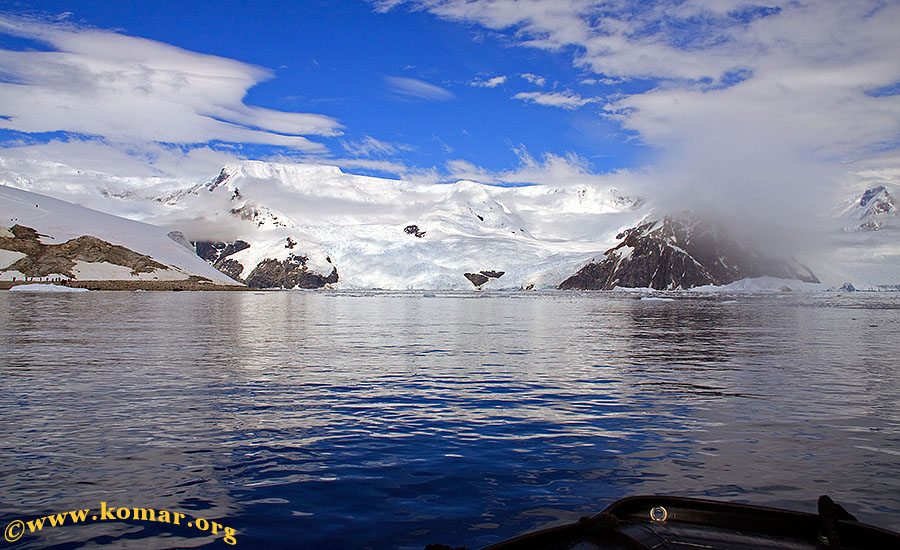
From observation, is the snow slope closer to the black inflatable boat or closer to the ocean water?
the ocean water

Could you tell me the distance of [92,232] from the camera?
5059 inches

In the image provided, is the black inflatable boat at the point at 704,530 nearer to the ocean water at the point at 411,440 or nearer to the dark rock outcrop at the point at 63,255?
the ocean water at the point at 411,440

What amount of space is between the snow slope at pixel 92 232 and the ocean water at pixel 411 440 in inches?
4389

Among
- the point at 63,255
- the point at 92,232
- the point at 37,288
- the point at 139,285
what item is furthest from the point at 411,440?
the point at 92,232

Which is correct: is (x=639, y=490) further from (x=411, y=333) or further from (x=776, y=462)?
(x=411, y=333)

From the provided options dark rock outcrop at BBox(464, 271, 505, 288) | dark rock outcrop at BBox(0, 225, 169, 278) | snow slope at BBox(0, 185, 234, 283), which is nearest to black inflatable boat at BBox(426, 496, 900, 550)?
snow slope at BBox(0, 185, 234, 283)

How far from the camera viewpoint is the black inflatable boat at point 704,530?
5023mm

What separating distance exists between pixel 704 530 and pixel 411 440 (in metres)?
5.82

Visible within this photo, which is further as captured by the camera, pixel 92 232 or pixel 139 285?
pixel 92 232

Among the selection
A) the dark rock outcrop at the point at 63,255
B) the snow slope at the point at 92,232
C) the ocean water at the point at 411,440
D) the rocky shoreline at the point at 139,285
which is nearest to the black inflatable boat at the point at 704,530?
the ocean water at the point at 411,440

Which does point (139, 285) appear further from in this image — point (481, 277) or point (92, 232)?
point (481, 277)

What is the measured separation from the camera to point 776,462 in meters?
9.35

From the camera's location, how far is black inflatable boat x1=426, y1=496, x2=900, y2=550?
502cm

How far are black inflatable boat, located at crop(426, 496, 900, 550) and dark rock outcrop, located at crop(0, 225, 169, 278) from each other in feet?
424
